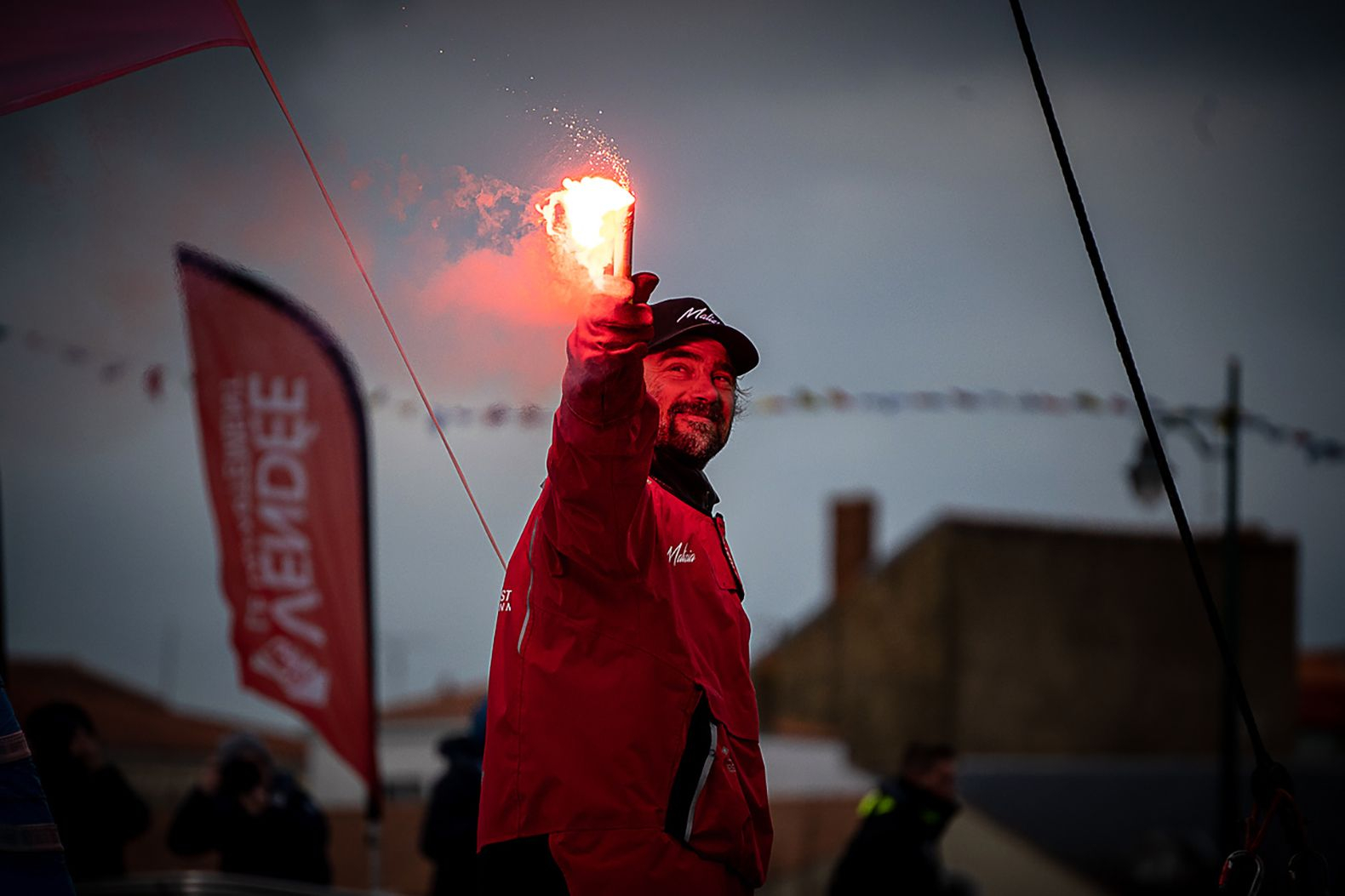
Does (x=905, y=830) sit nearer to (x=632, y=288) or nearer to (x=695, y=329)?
(x=695, y=329)

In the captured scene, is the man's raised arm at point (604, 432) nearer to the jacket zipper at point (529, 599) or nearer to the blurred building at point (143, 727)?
the jacket zipper at point (529, 599)

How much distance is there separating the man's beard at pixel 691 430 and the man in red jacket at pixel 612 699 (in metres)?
0.16

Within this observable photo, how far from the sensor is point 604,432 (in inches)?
94.7

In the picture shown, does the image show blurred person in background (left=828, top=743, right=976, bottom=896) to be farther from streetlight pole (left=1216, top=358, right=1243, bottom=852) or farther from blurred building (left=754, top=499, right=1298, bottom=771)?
blurred building (left=754, top=499, right=1298, bottom=771)

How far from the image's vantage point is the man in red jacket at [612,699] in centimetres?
245

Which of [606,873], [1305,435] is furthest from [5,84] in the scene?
[1305,435]

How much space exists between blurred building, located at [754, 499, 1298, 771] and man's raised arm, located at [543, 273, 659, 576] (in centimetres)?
2082

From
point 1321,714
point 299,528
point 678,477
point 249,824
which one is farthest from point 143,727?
point 1321,714

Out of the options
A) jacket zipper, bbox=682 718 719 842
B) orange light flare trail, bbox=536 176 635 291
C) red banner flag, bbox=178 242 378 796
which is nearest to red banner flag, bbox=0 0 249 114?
orange light flare trail, bbox=536 176 635 291

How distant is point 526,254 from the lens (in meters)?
2.74

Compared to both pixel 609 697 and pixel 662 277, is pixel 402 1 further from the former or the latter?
pixel 609 697

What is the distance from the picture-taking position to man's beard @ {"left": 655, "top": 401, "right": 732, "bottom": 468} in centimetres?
285

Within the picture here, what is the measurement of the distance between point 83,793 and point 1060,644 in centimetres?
1995

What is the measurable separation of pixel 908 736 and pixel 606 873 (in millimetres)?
21345
